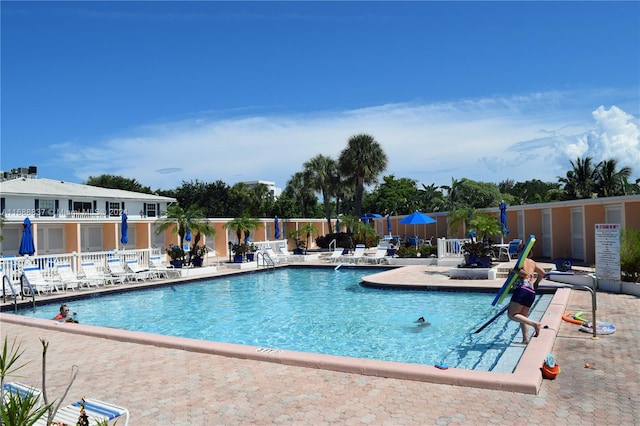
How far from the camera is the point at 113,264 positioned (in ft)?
56.9

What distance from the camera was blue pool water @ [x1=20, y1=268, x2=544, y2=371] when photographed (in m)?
8.72

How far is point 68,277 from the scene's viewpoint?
15430 mm

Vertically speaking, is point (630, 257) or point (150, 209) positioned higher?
point (150, 209)

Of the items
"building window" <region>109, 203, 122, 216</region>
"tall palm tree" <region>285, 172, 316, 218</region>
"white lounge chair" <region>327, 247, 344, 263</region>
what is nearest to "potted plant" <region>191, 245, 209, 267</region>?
"white lounge chair" <region>327, 247, 344, 263</region>

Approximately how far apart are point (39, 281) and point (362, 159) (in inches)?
951

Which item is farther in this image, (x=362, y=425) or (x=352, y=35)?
(x=352, y=35)

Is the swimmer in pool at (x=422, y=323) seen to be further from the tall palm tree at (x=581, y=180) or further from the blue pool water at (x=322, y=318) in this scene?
the tall palm tree at (x=581, y=180)

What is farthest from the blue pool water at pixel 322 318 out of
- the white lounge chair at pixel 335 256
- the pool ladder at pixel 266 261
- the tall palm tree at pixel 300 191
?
the tall palm tree at pixel 300 191

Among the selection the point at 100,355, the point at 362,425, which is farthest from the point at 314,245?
the point at 362,425

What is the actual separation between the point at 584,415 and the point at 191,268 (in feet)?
54.6

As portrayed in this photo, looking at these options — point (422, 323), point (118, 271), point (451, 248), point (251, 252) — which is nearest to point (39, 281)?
point (118, 271)

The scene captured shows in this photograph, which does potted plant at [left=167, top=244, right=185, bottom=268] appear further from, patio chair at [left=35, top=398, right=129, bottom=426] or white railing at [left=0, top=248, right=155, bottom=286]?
patio chair at [left=35, top=398, right=129, bottom=426]

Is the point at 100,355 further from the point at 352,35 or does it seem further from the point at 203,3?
the point at 352,35

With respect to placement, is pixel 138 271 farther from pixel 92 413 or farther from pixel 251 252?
pixel 92 413
